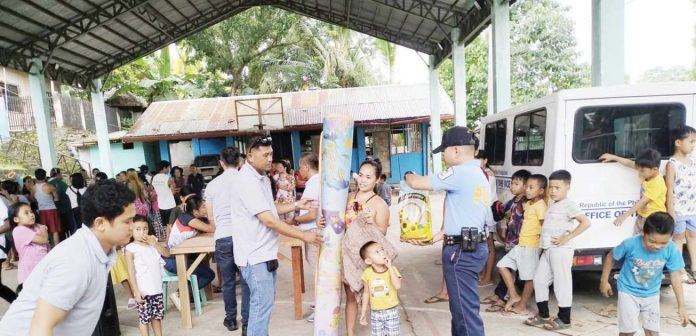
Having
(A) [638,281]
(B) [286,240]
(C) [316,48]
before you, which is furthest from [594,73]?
(C) [316,48]

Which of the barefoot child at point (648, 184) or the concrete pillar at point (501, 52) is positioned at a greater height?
the concrete pillar at point (501, 52)

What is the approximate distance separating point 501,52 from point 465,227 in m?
5.60

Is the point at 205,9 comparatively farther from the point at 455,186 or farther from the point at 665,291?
the point at 665,291

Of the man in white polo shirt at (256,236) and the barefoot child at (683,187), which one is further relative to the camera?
the barefoot child at (683,187)

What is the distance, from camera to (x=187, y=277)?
381 centimetres

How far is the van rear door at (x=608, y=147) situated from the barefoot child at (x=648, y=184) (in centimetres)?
8

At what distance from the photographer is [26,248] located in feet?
11.9

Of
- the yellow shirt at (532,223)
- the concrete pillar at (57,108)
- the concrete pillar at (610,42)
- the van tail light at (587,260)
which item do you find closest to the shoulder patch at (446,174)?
the yellow shirt at (532,223)

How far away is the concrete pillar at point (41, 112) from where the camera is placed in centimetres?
938

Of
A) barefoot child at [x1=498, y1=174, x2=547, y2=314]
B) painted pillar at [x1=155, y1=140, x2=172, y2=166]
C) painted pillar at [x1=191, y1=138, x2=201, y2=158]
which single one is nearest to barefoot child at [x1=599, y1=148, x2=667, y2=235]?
barefoot child at [x1=498, y1=174, x2=547, y2=314]

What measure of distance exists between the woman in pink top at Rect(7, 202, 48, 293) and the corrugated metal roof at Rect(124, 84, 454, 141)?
33.3 feet

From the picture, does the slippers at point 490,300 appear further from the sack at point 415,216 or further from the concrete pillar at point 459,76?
the concrete pillar at point 459,76

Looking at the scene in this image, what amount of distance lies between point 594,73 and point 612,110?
2.02 meters

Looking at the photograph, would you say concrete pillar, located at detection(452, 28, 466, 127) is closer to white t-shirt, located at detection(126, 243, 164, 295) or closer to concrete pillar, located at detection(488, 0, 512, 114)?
concrete pillar, located at detection(488, 0, 512, 114)
